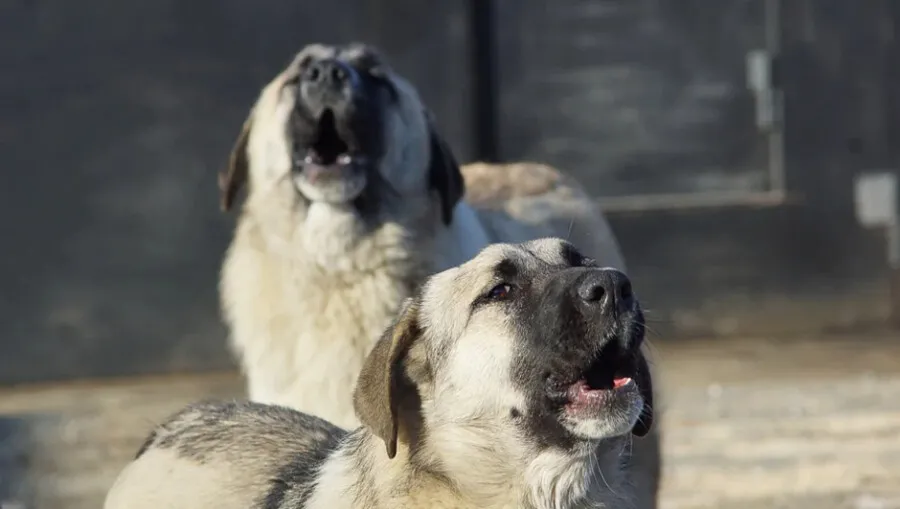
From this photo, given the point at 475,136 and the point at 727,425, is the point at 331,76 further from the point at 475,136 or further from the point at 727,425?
the point at 475,136

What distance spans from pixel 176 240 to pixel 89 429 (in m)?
2.17

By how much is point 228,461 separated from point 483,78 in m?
6.80

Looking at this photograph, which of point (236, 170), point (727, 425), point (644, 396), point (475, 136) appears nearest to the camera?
point (644, 396)

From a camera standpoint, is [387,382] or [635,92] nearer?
[387,382]

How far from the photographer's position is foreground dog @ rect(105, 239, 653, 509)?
347cm

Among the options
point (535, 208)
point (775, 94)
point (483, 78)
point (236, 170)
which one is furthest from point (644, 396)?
point (775, 94)

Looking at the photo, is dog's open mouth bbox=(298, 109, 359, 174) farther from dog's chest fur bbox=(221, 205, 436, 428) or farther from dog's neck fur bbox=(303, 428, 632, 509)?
dog's neck fur bbox=(303, 428, 632, 509)

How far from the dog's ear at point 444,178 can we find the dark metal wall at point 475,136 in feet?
15.8

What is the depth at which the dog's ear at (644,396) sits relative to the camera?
3662 mm

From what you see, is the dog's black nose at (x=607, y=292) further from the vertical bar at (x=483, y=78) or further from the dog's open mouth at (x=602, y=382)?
the vertical bar at (x=483, y=78)

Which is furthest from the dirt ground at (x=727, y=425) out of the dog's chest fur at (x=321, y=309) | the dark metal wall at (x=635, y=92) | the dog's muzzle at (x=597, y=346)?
the dog's muzzle at (x=597, y=346)

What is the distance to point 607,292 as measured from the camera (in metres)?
3.45

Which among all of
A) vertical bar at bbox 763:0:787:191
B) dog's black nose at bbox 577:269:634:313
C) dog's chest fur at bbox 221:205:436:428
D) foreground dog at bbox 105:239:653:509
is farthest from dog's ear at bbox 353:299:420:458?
vertical bar at bbox 763:0:787:191

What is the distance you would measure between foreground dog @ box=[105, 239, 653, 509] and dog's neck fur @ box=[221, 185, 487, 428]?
3.87ft
